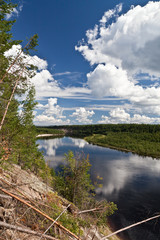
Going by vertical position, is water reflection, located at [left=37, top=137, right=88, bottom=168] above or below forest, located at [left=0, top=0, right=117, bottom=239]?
below

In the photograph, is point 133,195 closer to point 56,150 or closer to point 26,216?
point 26,216

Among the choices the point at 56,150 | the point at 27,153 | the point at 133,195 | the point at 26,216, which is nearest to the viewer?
the point at 26,216

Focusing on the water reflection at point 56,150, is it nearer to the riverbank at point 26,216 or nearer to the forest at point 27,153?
the forest at point 27,153

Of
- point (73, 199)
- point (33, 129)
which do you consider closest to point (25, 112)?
point (33, 129)

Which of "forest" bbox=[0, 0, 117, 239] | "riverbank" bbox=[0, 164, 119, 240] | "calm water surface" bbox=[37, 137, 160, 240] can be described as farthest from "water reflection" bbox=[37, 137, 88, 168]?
"riverbank" bbox=[0, 164, 119, 240]

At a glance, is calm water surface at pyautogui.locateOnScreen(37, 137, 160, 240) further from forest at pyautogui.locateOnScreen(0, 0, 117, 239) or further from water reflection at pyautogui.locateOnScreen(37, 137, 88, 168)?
water reflection at pyautogui.locateOnScreen(37, 137, 88, 168)

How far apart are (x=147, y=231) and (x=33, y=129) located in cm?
2774

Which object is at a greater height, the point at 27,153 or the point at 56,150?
the point at 27,153

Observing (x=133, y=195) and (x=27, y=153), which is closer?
(x=27, y=153)

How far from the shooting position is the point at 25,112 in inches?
1070

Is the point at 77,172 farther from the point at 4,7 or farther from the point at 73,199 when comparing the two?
the point at 4,7

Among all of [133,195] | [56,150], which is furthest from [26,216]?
[56,150]

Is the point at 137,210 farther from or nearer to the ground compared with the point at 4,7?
nearer to the ground

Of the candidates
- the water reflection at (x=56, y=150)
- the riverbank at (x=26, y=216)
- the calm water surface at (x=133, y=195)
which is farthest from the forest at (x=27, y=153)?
the water reflection at (x=56, y=150)
